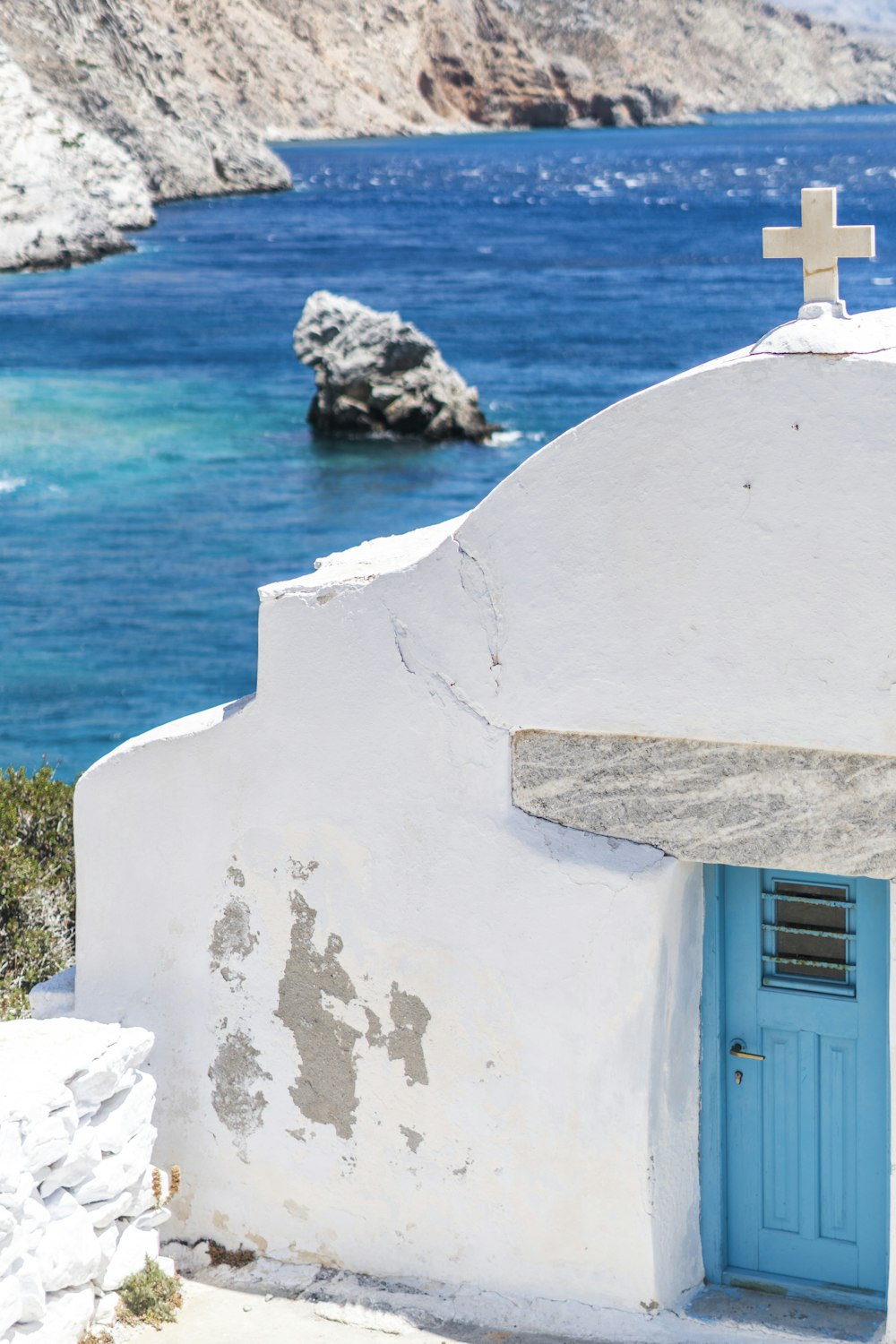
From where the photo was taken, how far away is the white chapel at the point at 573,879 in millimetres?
5598

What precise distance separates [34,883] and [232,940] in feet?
11.5

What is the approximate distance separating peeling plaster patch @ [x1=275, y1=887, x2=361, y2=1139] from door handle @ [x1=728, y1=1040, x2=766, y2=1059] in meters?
1.36

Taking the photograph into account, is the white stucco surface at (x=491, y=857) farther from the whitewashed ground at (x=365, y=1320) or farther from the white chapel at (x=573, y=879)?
the whitewashed ground at (x=365, y=1320)

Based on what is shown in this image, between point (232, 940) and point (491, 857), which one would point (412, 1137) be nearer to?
point (232, 940)

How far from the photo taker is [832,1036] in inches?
242

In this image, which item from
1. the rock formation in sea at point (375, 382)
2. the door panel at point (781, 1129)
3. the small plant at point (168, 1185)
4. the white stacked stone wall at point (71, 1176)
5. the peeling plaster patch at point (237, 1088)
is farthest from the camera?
the rock formation in sea at point (375, 382)

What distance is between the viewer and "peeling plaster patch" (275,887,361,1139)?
6535 millimetres

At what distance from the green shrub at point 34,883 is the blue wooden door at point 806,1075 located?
4.12m

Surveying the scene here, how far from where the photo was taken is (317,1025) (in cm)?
659

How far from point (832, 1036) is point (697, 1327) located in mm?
1098

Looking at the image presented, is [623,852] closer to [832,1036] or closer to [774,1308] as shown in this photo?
[832,1036]

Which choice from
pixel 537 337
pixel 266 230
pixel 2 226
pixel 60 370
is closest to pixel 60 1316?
pixel 60 370

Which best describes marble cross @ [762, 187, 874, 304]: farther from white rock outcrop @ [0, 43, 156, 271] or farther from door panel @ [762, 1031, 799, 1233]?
white rock outcrop @ [0, 43, 156, 271]

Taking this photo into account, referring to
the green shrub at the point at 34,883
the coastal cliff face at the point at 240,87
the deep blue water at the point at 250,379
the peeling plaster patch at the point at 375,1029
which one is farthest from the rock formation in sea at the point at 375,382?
the peeling plaster patch at the point at 375,1029
